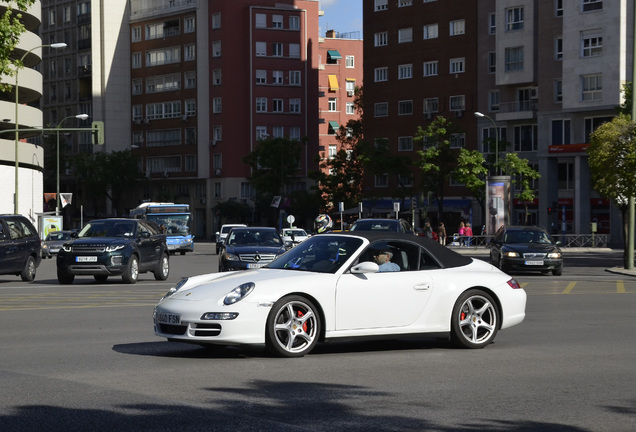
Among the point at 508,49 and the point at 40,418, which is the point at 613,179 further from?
the point at 508,49

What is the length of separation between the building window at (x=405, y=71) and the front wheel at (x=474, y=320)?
282ft

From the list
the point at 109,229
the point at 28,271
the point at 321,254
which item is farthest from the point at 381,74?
the point at 321,254

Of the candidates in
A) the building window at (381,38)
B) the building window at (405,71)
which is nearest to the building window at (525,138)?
the building window at (405,71)

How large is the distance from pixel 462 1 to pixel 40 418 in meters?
87.7

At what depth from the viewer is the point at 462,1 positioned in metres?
93.1

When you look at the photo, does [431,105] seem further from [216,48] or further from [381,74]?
[216,48]

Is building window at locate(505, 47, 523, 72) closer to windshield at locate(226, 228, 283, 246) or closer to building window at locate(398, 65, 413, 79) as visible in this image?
building window at locate(398, 65, 413, 79)

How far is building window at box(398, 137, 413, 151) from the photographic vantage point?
9900cm

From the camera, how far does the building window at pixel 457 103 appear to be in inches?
3696

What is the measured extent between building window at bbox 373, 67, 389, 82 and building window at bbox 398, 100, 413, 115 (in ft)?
8.70

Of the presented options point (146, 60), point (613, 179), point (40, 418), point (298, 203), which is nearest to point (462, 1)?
point (298, 203)

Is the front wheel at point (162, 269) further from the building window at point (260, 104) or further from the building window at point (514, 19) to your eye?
the building window at point (260, 104)

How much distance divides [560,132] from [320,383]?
239ft

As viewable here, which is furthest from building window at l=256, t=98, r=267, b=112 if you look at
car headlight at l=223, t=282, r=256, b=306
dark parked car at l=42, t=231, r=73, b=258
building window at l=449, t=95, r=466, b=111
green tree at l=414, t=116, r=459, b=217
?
car headlight at l=223, t=282, r=256, b=306
